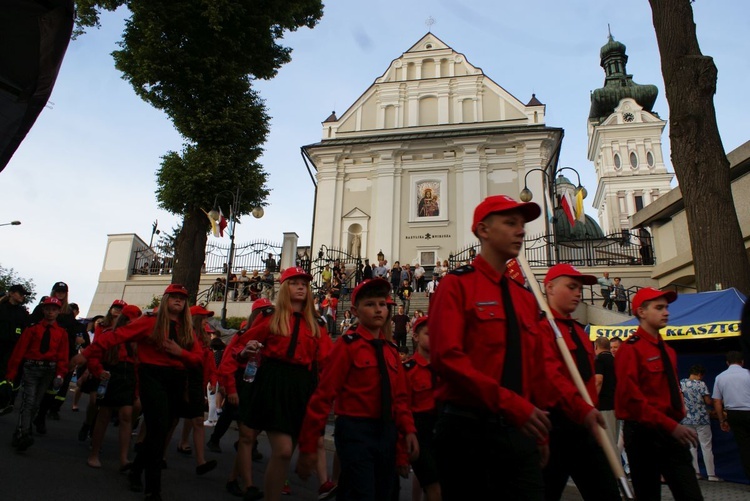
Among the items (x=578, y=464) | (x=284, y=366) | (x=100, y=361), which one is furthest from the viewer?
(x=100, y=361)

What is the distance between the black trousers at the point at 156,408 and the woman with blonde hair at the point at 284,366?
90 centimetres

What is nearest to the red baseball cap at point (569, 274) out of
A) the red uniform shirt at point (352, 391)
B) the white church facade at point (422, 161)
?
the red uniform shirt at point (352, 391)

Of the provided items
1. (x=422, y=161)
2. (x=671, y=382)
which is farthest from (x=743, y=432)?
(x=422, y=161)

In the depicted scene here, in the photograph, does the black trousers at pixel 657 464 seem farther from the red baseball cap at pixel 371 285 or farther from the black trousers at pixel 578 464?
the red baseball cap at pixel 371 285

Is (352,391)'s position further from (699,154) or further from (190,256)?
(190,256)

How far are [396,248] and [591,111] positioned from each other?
63.2 metres

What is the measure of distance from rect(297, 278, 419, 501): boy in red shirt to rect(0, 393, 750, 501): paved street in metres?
2.41

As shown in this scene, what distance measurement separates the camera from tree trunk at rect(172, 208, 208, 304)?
14.6 m

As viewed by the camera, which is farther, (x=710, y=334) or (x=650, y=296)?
(x=710, y=334)

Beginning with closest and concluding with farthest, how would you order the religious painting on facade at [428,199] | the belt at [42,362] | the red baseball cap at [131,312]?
the red baseball cap at [131,312]
the belt at [42,362]
the religious painting on facade at [428,199]

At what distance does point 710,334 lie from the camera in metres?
8.36

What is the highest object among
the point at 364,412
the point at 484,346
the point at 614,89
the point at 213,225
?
the point at 614,89

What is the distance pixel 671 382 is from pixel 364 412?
2.43m

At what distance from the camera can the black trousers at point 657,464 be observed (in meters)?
3.85
